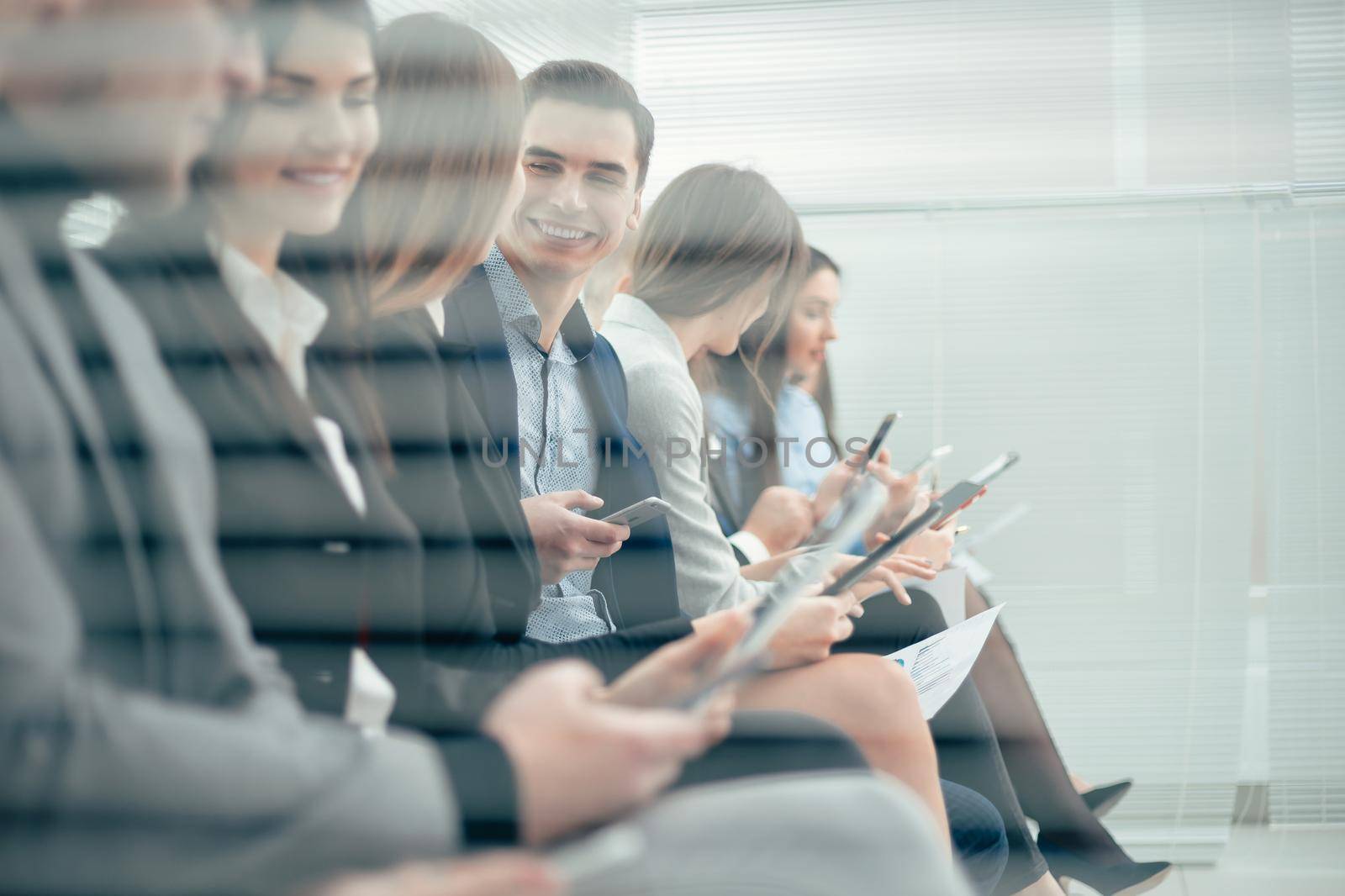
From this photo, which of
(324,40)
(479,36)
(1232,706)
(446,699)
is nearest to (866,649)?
(446,699)

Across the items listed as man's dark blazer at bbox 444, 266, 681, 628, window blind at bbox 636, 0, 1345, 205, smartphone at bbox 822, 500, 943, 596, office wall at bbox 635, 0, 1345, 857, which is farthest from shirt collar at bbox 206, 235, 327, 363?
office wall at bbox 635, 0, 1345, 857

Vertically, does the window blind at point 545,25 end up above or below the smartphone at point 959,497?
above

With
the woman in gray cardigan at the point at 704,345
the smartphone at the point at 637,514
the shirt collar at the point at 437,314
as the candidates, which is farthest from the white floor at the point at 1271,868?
the shirt collar at the point at 437,314

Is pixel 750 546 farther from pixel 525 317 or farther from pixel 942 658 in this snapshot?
pixel 525 317

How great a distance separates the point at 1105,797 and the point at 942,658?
0.79 m

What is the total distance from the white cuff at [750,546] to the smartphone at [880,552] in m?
0.60

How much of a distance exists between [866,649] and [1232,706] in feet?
3.66

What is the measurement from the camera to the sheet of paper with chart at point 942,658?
1.27m

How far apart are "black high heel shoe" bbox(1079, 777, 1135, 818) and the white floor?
14 centimetres

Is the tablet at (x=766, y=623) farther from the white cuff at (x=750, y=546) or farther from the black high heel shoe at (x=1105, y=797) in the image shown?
the black high heel shoe at (x=1105, y=797)

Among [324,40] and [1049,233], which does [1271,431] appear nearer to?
[1049,233]

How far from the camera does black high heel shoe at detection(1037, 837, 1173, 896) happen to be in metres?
1.61

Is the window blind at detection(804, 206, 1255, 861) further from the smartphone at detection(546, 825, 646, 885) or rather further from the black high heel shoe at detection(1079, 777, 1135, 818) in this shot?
the smartphone at detection(546, 825, 646, 885)

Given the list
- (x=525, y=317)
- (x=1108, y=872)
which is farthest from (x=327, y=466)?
(x=1108, y=872)
